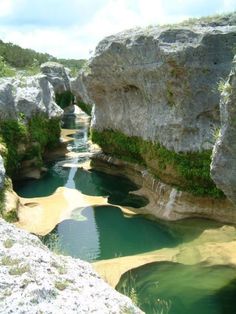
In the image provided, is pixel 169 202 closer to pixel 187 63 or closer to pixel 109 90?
pixel 187 63

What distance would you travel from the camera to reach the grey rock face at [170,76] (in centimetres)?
2145

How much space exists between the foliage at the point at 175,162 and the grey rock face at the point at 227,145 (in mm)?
7900

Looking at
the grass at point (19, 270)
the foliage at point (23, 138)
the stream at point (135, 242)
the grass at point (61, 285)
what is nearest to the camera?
the grass at point (61, 285)

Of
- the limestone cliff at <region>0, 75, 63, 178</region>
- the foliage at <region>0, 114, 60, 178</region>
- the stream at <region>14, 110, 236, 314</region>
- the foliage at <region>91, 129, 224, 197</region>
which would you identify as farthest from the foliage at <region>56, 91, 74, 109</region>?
the foliage at <region>91, 129, 224, 197</region>

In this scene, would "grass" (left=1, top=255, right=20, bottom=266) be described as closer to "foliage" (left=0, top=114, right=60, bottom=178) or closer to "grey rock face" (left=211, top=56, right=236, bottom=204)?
"grey rock face" (left=211, top=56, right=236, bottom=204)

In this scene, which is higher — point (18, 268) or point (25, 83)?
point (25, 83)

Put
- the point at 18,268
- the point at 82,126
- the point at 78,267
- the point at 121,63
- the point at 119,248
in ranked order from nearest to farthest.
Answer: the point at 18,268 → the point at 78,267 → the point at 119,248 → the point at 121,63 → the point at 82,126

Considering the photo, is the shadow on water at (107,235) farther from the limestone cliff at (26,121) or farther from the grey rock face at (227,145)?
the grey rock face at (227,145)

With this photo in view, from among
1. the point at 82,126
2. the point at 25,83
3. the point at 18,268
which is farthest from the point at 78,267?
the point at 82,126

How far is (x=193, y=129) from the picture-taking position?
2267 cm

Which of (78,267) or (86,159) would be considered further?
(86,159)

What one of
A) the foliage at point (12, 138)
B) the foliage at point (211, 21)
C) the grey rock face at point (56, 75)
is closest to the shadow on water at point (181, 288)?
the foliage at point (211, 21)

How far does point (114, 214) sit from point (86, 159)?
46.1 feet

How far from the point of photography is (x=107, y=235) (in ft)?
70.3
